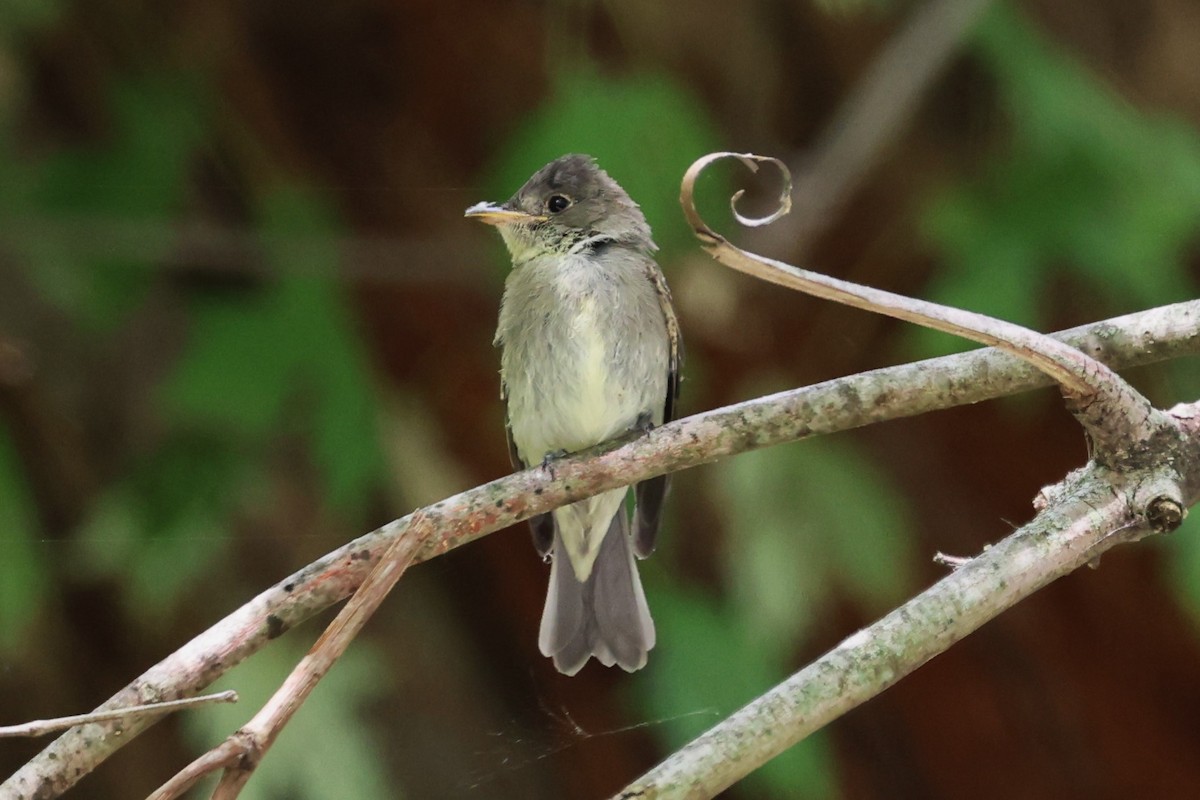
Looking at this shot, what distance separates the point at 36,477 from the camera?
3113mm

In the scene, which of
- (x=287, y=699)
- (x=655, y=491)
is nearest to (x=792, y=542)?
(x=655, y=491)

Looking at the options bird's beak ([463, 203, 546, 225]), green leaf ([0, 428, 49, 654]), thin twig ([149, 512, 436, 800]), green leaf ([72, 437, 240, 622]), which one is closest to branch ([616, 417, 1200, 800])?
thin twig ([149, 512, 436, 800])

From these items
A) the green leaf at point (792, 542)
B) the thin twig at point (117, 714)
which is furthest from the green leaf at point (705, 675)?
the thin twig at point (117, 714)

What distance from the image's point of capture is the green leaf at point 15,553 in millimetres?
2652

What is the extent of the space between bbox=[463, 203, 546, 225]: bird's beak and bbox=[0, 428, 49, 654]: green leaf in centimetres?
100

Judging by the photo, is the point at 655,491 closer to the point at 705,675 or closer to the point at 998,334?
the point at 705,675

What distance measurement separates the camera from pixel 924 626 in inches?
55.1

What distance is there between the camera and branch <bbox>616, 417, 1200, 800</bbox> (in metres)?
1.28

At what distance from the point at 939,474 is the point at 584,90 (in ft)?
4.62

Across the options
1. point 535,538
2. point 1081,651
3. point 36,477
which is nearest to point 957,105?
point 535,538

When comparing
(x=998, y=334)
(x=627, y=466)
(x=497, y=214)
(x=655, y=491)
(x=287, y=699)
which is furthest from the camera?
(x=655, y=491)

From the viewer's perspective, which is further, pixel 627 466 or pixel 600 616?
pixel 600 616

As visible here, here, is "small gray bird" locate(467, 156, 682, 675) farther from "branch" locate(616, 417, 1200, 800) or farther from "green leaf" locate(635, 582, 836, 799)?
"branch" locate(616, 417, 1200, 800)

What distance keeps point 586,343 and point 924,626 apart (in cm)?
127
